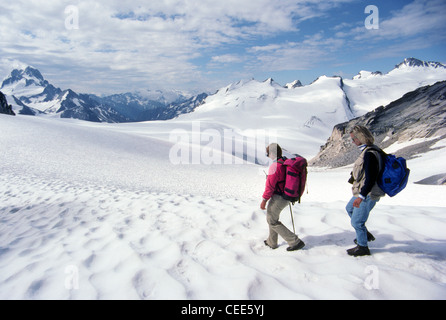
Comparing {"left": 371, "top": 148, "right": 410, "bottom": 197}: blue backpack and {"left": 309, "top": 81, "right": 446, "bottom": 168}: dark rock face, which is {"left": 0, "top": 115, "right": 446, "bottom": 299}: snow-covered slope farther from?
{"left": 309, "top": 81, "right": 446, "bottom": 168}: dark rock face

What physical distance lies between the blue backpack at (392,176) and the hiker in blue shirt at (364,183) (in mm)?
97

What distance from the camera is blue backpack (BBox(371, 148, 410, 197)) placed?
396cm

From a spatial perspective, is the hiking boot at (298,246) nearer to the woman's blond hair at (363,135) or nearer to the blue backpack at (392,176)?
the blue backpack at (392,176)

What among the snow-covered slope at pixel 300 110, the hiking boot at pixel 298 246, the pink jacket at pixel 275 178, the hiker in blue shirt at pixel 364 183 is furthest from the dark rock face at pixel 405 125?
the snow-covered slope at pixel 300 110

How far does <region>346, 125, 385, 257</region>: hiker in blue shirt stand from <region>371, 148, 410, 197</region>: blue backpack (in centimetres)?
10

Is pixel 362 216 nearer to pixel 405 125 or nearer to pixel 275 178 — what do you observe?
pixel 275 178

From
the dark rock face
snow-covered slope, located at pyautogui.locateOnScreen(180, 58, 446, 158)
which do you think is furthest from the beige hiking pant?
snow-covered slope, located at pyautogui.locateOnScreen(180, 58, 446, 158)

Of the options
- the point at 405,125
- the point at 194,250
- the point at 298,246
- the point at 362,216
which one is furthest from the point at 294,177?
the point at 405,125

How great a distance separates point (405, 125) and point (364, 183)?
124 feet

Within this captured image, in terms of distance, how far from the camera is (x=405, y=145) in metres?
27.5

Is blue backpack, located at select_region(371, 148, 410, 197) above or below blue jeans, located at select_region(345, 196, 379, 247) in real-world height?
above

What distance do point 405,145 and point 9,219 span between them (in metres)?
34.1
